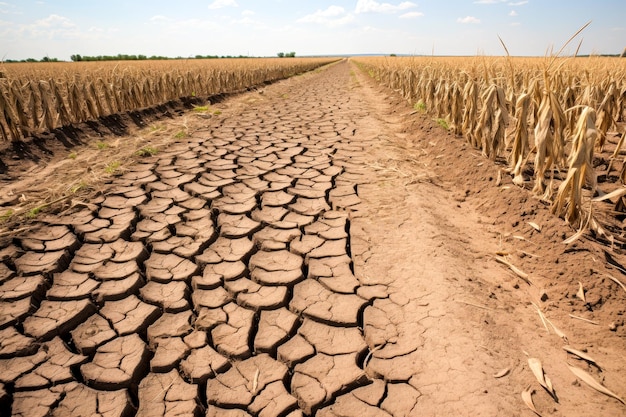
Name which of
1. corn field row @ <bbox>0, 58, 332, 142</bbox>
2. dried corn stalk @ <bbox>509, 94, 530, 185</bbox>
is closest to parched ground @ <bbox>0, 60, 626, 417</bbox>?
dried corn stalk @ <bbox>509, 94, 530, 185</bbox>

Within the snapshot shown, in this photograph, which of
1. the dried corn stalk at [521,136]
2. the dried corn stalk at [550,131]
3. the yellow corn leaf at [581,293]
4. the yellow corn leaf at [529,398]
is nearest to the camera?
the yellow corn leaf at [529,398]

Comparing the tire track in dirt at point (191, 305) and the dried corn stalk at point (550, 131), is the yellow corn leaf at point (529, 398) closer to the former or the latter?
the tire track in dirt at point (191, 305)

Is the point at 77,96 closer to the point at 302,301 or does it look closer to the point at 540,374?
the point at 302,301

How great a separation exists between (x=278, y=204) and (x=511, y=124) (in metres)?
4.36

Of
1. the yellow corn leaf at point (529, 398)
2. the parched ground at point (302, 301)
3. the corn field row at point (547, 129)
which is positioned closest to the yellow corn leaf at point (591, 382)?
the parched ground at point (302, 301)

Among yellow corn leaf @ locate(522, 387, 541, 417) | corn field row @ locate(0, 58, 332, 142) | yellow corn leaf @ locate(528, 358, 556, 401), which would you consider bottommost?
yellow corn leaf @ locate(522, 387, 541, 417)

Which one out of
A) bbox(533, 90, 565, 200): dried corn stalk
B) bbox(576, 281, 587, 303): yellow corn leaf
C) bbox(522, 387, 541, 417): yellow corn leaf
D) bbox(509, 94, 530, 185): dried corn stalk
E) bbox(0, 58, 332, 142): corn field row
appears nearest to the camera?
bbox(522, 387, 541, 417): yellow corn leaf

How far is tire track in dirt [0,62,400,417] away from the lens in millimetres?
1363

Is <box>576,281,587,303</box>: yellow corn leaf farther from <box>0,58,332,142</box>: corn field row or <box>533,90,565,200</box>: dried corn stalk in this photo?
<box>0,58,332,142</box>: corn field row

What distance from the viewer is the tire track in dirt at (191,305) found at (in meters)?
1.36

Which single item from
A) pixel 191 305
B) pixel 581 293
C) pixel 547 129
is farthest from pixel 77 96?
pixel 581 293

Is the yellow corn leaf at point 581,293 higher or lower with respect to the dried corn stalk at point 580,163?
lower

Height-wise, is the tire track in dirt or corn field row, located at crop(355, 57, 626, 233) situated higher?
corn field row, located at crop(355, 57, 626, 233)

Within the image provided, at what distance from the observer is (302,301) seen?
1883 mm
